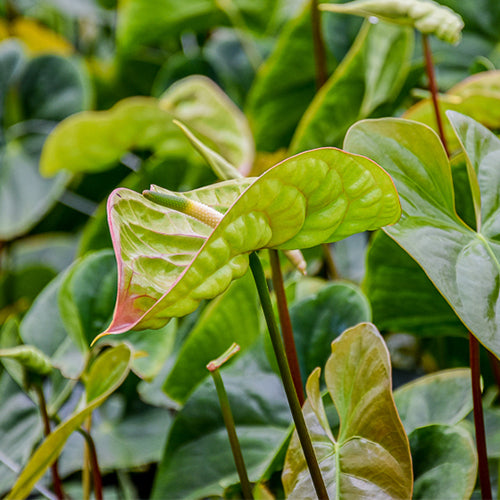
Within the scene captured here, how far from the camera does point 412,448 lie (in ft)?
1.15

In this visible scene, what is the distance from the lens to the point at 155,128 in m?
0.59

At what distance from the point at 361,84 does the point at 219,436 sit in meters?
0.34

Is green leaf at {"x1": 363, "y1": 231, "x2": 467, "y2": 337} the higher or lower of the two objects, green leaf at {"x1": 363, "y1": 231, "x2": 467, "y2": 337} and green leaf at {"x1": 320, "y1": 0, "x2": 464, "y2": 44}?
the lower

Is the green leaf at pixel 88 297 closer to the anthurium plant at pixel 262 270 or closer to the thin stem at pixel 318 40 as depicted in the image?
the anthurium plant at pixel 262 270

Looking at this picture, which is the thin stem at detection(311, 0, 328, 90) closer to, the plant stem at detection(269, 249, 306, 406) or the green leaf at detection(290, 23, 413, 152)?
the green leaf at detection(290, 23, 413, 152)

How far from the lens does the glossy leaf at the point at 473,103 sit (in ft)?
1.44

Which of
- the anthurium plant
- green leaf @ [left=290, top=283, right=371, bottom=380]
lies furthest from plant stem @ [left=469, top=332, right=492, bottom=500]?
green leaf @ [left=290, top=283, right=371, bottom=380]

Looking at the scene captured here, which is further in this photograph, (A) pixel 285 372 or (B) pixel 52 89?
(B) pixel 52 89

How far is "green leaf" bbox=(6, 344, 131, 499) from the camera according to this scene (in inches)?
12.1

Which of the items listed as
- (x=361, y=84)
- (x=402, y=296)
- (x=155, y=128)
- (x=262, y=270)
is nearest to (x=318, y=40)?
(x=361, y=84)

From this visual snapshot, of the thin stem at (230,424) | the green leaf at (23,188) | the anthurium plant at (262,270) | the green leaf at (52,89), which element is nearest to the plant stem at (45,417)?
the anthurium plant at (262,270)

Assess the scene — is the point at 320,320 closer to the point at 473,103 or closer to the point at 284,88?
the point at 473,103

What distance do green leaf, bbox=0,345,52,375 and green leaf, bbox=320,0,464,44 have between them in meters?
0.29

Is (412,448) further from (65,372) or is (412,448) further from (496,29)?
(496,29)
